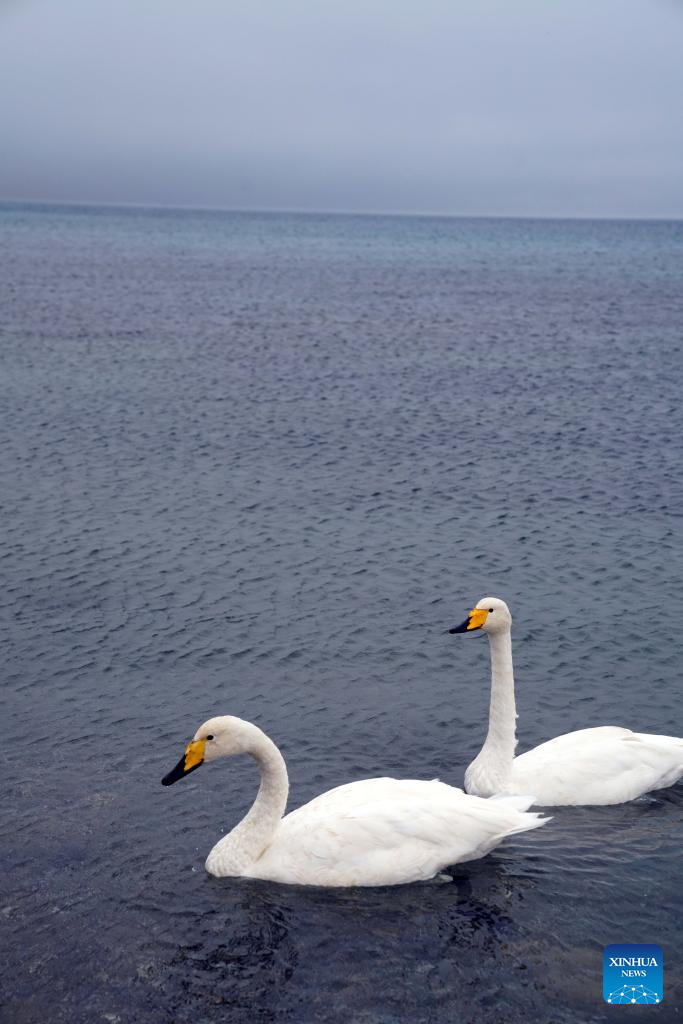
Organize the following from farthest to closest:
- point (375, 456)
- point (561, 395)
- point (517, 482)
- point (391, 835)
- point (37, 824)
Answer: point (561, 395)
point (375, 456)
point (517, 482)
point (37, 824)
point (391, 835)

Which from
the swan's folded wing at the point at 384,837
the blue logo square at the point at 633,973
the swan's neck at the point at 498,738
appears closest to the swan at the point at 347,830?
the swan's folded wing at the point at 384,837

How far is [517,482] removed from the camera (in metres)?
28.7

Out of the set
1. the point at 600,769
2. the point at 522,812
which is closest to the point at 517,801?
the point at 522,812

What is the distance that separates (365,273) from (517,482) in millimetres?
80545

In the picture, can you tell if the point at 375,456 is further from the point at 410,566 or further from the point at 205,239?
the point at 205,239

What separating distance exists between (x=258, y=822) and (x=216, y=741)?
968mm

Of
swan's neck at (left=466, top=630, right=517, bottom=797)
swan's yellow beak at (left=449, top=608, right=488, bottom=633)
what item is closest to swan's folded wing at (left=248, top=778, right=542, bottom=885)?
swan's neck at (left=466, top=630, right=517, bottom=797)

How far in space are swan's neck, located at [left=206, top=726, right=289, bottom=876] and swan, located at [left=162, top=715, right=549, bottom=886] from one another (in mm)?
10

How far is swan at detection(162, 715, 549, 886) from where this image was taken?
41.3ft

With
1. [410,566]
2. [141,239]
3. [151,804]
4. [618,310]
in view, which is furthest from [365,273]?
[151,804]

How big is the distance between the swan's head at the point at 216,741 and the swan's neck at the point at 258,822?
3.7 inches

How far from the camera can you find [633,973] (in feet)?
36.8

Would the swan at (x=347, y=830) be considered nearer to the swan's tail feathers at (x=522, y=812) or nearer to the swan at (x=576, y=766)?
the swan's tail feathers at (x=522, y=812)

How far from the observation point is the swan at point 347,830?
41.3ft
